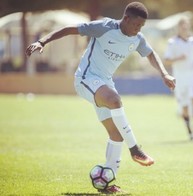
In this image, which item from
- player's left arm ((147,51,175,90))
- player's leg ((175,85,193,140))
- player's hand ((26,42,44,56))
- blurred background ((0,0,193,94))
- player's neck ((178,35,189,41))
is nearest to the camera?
player's hand ((26,42,44,56))

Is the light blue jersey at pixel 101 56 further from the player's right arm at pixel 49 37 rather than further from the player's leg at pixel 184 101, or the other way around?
the player's leg at pixel 184 101

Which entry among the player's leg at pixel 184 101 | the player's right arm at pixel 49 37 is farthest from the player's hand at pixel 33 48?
the player's leg at pixel 184 101

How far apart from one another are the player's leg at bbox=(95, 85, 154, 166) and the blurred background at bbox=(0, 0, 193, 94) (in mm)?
18810

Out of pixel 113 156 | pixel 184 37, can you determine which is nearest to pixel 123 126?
pixel 113 156

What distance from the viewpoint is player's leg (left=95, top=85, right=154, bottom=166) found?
30.9ft

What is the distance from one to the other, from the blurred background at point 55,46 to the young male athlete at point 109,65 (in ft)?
60.3

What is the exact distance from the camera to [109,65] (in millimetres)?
10016

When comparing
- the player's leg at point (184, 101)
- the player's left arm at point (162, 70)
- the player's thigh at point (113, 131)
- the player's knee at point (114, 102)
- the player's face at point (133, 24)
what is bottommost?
the player's leg at point (184, 101)

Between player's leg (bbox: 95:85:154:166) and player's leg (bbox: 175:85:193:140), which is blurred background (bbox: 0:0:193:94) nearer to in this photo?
player's leg (bbox: 175:85:193:140)

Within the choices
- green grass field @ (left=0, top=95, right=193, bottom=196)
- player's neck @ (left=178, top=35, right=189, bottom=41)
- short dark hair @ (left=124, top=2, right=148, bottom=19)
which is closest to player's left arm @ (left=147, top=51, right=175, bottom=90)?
short dark hair @ (left=124, top=2, right=148, bottom=19)

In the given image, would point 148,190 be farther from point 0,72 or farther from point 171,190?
point 0,72

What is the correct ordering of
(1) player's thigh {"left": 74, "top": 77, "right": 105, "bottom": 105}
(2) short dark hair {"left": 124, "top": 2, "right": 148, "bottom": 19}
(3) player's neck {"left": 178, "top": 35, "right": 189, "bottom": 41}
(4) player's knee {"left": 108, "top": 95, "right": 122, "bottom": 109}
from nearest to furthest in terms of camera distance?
(4) player's knee {"left": 108, "top": 95, "right": 122, "bottom": 109} → (2) short dark hair {"left": 124, "top": 2, "right": 148, "bottom": 19} → (1) player's thigh {"left": 74, "top": 77, "right": 105, "bottom": 105} → (3) player's neck {"left": 178, "top": 35, "right": 189, "bottom": 41}

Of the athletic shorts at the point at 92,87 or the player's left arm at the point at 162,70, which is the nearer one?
the athletic shorts at the point at 92,87

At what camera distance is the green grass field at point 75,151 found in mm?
10141
